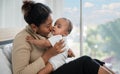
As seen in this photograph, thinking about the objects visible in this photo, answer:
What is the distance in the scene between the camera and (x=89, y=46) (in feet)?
8.64

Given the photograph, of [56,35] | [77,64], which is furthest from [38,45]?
[77,64]

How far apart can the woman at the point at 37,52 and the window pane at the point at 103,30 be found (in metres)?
1.02

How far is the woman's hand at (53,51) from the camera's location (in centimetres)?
157

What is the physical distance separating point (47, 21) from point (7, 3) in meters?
1.13

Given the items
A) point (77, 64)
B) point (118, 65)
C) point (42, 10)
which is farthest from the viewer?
point (118, 65)

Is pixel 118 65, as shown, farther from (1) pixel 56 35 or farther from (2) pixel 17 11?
(2) pixel 17 11

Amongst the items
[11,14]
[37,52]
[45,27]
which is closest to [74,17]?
A: [11,14]

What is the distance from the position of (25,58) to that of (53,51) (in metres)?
0.21

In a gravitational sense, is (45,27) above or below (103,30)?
above

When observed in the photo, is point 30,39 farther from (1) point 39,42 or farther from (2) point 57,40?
(2) point 57,40

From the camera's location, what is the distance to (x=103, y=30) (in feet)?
8.41

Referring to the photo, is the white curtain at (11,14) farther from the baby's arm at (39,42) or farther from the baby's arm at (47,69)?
the baby's arm at (47,69)

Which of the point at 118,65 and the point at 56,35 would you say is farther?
the point at 118,65

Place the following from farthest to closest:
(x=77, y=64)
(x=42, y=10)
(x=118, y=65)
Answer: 1. (x=118, y=65)
2. (x=42, y=10)
3. (x=77, y=64)
